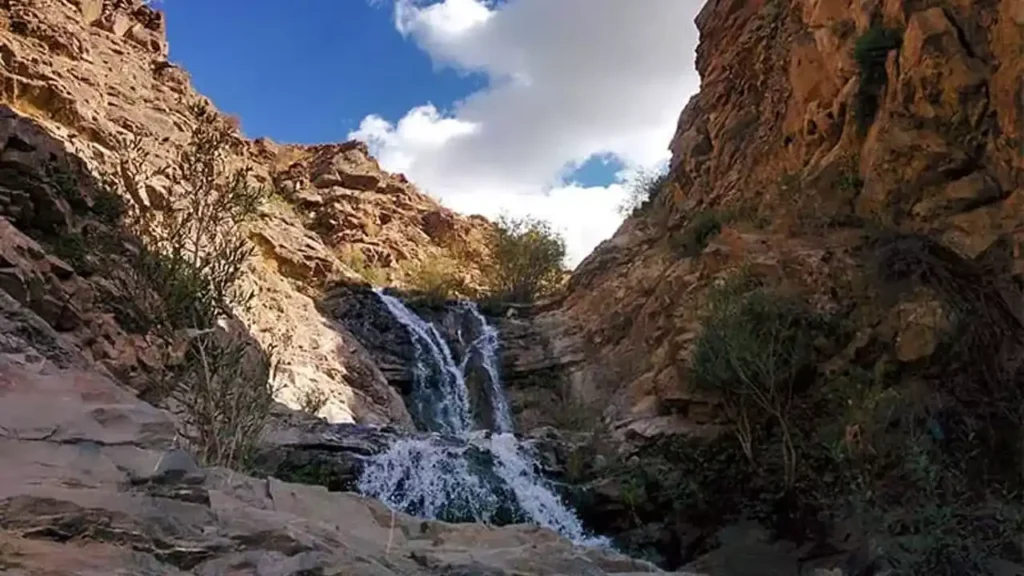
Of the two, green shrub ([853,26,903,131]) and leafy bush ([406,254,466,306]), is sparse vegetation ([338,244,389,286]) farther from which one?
green shrub ([853,26,903,131])

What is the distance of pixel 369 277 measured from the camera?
32031 millimetres

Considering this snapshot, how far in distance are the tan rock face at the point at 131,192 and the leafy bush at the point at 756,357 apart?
337 inches

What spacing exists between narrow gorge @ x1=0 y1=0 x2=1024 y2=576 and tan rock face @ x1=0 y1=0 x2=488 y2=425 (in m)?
0.09

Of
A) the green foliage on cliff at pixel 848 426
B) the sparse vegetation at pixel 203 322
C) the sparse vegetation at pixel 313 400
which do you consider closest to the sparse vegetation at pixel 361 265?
the sparse vegetation at pixel 313 400

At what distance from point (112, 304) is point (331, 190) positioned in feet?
Result: 72.8

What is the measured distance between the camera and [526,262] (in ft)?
111

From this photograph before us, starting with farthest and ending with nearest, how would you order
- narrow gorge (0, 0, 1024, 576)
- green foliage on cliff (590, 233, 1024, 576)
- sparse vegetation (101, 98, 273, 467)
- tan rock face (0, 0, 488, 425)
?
tan rock face (0, 0, 488, 425) < green foliage on cliff (590, 233, 1024, 576) < sparse vegetation (101, 98, 273, 467) < narrow gorge (0, 0, 1024, 576)

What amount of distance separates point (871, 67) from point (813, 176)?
2442 mm

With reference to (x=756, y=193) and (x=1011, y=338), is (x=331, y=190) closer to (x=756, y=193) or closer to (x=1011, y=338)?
(x=756, y=193)

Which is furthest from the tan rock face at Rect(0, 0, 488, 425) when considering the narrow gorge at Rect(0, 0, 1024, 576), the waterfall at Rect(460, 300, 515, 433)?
the waterfall at Rect(460, 300, 515, 433)

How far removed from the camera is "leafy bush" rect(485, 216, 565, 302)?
3331cm

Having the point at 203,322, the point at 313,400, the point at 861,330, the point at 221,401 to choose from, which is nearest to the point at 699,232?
the point at 861,330

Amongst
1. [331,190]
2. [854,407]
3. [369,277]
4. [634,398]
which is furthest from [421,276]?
[854,407]

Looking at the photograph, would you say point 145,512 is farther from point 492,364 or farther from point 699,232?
point 492,364
